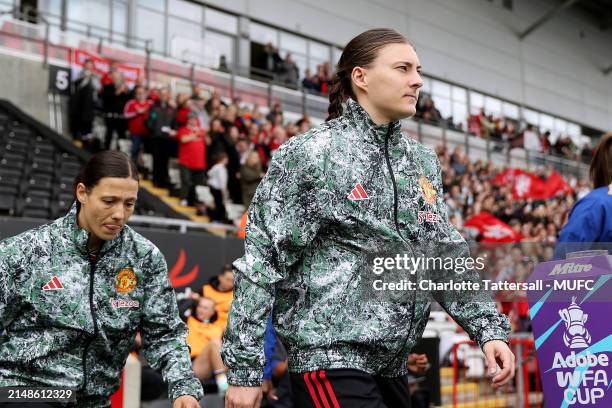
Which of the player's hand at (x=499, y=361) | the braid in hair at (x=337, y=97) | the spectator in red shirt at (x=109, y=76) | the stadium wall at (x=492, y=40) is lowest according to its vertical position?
the player's hand at (x=499, y=361)

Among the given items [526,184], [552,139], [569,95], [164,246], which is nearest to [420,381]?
[164,246]

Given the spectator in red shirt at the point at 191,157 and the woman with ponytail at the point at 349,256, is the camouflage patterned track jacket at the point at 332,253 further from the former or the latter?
the spectator in red shirt at the point at 191,157

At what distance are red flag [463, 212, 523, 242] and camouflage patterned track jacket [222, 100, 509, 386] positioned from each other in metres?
10.4

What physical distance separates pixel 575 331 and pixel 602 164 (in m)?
1.43

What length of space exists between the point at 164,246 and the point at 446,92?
21252 millimetres

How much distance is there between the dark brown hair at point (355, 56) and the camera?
258 cm

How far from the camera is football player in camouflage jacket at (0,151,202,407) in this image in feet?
9.73

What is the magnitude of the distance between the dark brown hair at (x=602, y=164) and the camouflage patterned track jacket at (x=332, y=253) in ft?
5.66

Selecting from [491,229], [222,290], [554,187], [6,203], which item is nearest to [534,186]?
[554,187]

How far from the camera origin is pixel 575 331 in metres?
2.83

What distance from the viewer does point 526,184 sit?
19.4 m

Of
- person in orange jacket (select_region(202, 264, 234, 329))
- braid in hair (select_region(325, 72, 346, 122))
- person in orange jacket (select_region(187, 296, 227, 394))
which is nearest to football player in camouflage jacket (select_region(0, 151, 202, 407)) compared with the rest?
braid in hair (select_region(325, 72, 346, 122))

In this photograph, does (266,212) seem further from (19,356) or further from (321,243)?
(19,356)

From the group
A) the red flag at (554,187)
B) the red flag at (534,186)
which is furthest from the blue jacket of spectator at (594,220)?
the red flag at (554,187)
